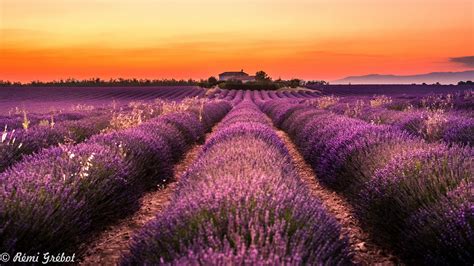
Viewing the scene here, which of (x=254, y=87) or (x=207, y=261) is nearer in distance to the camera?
(x=207, y=261)

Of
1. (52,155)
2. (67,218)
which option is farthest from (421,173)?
(52,155)

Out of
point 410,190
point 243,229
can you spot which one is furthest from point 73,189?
point 410,190

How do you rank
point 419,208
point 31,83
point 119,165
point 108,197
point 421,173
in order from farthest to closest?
point 31,83
point 119,165
point 108,197
point 421,173
point 419,208

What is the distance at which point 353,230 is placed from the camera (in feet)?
15.5

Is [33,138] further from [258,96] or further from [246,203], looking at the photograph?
[258,96]

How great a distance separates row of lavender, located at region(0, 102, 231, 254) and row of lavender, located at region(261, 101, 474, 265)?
264 cm

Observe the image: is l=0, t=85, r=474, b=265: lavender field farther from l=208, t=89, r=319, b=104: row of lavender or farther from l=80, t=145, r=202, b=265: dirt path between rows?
l=208, t=89, r=319, b=104: row of lavender

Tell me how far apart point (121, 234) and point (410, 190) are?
2.87 m

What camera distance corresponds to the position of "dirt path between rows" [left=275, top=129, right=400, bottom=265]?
152 inches

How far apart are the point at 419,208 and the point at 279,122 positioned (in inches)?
514

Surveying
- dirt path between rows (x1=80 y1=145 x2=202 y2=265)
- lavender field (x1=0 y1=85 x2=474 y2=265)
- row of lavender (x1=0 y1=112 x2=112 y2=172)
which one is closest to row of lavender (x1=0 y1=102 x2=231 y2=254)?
lavender field (x1=0 y1=85 x2=474 y2=265)

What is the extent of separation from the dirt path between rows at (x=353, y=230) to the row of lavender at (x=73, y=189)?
222 cm

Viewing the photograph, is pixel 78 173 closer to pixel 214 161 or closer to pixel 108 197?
pixel 108 197

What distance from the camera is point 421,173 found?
13.0 ft
